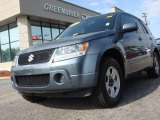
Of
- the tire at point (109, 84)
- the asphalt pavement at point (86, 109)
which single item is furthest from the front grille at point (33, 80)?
the tire at point (109, 84)

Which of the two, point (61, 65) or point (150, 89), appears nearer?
point (61, 65)

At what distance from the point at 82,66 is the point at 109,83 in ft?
2.68

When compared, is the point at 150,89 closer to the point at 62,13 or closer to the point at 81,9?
the point at 62,13

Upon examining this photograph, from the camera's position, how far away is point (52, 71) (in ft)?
15.2

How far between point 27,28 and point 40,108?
58.8 feet

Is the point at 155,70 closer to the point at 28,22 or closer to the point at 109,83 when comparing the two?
the point at 109,83

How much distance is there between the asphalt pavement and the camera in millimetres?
4426

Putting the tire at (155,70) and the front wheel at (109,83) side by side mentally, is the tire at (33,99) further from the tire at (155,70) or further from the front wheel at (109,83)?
the tire at (155,70)

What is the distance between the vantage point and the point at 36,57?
4957 mm

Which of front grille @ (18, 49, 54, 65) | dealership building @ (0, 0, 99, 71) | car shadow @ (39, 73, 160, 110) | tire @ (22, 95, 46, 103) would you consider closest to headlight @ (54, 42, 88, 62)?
front grille @ (18, 49, 54, 65)

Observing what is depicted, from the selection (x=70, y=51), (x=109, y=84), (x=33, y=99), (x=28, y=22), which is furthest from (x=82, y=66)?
(x=28, y=22)

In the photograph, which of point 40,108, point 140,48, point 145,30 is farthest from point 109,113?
point 145,30

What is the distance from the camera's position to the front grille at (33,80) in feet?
15.6

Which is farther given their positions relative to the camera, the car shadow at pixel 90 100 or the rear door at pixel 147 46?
the rear door at pixel 147 46
